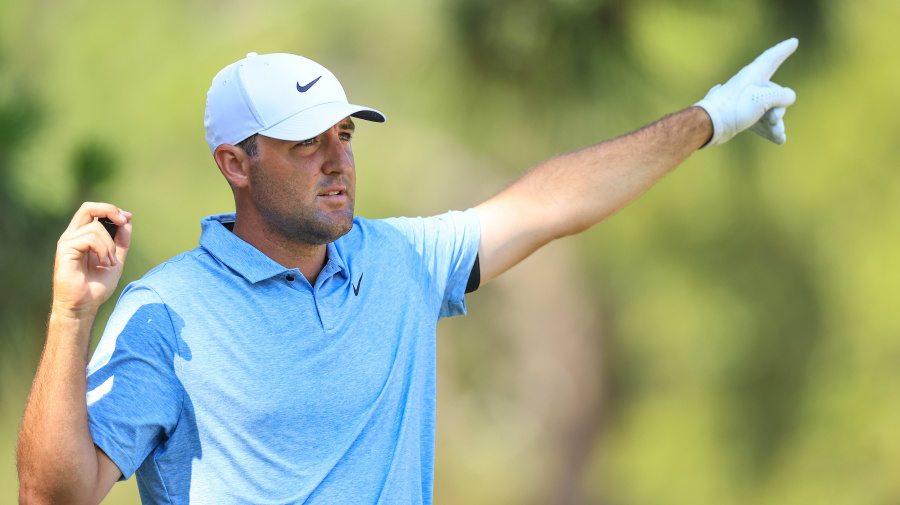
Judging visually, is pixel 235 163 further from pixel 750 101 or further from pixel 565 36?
pixel 565 36

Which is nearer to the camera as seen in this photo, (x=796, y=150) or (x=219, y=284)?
(x=219, y=284)

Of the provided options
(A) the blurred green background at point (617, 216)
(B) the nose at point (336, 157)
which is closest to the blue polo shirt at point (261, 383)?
(B) the nose at point (336, 157)

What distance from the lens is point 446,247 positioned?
1.14 m

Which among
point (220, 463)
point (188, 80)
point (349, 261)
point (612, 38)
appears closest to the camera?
point (220, 463)

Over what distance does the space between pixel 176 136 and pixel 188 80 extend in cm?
17

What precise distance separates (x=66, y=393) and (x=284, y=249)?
1.02 ft

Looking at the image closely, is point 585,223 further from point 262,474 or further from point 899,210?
point 899,210

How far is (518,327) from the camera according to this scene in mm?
2986

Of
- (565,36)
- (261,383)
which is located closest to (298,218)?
(261,383)

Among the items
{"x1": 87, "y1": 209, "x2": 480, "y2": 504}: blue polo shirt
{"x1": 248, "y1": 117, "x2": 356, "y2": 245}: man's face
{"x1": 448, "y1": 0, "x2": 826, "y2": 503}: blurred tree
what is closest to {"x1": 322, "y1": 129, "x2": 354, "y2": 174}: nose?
{"x1": 248, "y1": 117, "x2": 356, "y2": 245}: man's face

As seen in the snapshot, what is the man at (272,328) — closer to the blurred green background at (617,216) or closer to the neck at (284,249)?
the neck at (284,249)

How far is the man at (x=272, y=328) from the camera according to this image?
776mm

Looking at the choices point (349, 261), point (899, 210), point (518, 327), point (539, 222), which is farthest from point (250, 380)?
point (899, 210)

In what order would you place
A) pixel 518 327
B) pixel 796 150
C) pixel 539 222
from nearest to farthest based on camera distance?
pixel 539 222 < pixel 796 150 < pixel 518 327
